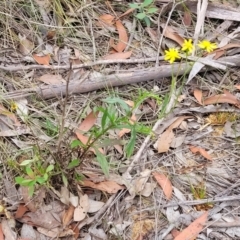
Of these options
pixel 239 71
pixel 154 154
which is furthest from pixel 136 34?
pixel 154 154

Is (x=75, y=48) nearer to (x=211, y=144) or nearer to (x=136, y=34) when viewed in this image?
(x=136, y=34)

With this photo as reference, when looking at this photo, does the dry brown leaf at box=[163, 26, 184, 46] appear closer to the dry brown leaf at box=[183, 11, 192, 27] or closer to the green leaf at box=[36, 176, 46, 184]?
the dry brown leaf at box=[183, 11, 192, 27]

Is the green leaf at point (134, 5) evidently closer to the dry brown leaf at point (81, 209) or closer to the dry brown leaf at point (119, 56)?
the dry brown leaf at point (119, 56)

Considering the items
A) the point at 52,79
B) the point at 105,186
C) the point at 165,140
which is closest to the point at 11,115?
the point at 52,79

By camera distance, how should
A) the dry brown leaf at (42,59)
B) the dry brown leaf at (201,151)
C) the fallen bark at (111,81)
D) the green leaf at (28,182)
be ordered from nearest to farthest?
the green leaf at (28,182)
the dry brown leaf at (201,151)
the fallen bark at (111,81)
the dry brown leaf at (42,59)

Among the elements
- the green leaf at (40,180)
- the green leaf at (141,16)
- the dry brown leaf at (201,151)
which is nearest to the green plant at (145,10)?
the green leaf at (141,16)

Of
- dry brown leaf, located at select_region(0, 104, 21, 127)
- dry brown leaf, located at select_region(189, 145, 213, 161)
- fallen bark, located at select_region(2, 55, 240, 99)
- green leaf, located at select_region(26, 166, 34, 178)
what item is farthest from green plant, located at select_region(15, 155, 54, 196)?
dry brown leaf, located at select_region(189, 145, 213, 161)
